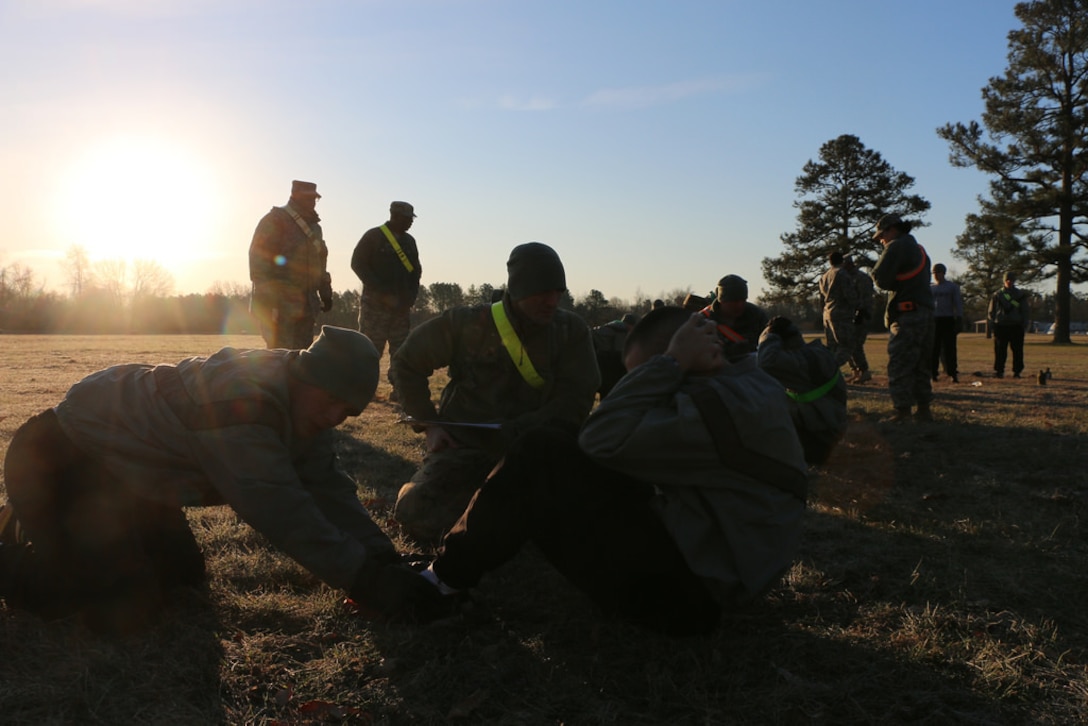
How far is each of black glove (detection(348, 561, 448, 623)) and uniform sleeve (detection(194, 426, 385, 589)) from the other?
2.5 inches

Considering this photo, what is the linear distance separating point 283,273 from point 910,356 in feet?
21.3

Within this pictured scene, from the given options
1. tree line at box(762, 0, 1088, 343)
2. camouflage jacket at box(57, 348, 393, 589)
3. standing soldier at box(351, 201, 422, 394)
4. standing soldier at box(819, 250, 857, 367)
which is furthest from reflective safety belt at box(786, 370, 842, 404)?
tree line at box(762, 0, 1088, 343)

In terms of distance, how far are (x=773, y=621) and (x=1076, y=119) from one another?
38.5m

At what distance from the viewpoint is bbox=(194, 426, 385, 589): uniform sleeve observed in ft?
8.68

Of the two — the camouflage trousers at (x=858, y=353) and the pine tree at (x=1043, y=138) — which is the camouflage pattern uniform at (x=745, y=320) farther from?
the pine tree at (x=1043, y=138)

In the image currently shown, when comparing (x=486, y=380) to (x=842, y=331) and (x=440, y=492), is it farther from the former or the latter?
(x=842, y=331)

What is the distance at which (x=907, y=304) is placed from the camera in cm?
774

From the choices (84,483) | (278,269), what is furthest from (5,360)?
(84,483)

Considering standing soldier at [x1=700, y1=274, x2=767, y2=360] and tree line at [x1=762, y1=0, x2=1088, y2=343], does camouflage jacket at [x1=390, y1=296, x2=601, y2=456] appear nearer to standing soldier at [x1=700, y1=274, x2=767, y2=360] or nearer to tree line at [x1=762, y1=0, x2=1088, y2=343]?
standing soldier at [x1=700, y1=274, x2=767, y2=360]

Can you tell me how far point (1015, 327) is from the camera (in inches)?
555

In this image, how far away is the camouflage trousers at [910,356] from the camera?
7711mm

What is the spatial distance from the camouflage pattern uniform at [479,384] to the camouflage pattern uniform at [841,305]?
8.62 metres

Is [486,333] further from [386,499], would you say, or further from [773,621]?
[773,621]

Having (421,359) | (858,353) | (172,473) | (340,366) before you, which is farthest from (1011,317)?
(172,473)
